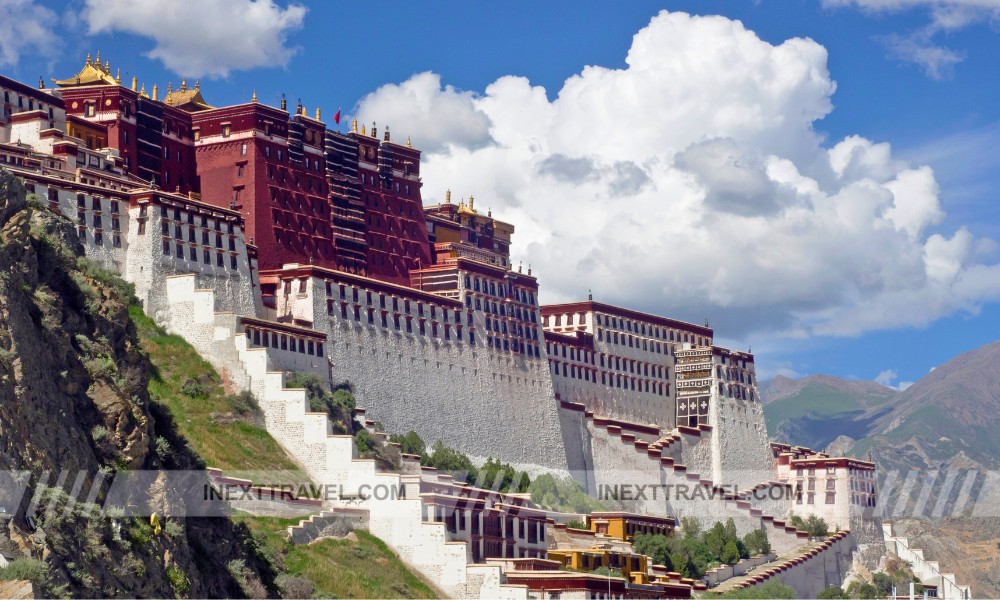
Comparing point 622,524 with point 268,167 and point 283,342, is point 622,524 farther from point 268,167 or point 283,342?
point 268,167

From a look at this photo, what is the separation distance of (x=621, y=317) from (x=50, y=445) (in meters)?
77.6

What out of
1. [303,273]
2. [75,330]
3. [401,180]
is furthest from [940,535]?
[75,330]

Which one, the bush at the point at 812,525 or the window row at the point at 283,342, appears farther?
the bush at the point at 812,525

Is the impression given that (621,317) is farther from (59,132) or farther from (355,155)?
(59,132)

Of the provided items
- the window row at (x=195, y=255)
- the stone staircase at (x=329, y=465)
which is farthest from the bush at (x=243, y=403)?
the window row at (x=195, y=255)

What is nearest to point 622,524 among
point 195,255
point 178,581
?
point 195,255

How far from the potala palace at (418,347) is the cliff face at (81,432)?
1907 cm

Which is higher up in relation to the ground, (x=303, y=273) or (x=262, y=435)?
(x=303, y=273)

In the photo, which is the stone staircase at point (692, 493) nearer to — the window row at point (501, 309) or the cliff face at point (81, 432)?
the window row at point (501, 309)

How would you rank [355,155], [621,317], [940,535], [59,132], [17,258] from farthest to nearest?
[940,535] → [621,317] → [355,155] → [59,132] → [17,258]

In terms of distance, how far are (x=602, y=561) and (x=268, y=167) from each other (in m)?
33.6

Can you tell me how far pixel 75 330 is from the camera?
62.4 m

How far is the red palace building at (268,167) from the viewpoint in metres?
108

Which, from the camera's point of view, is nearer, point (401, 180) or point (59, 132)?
point (59, 132)
